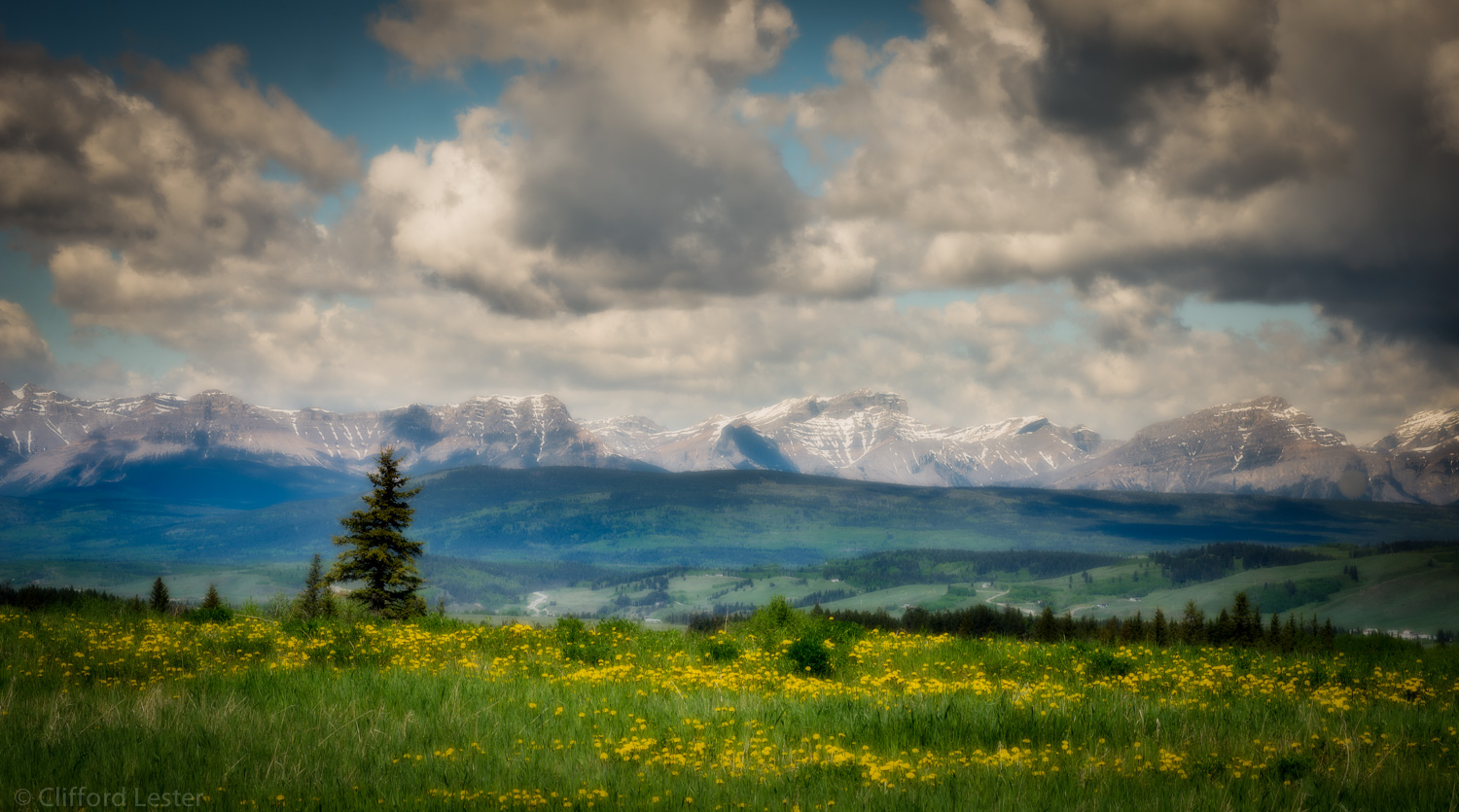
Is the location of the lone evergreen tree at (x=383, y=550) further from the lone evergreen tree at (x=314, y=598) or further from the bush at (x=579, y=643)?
the bush at (x=579, y=643)

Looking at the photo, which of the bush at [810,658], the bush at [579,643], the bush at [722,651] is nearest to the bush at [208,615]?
the bush at [579,643]

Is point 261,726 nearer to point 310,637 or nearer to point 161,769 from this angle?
point 161,769

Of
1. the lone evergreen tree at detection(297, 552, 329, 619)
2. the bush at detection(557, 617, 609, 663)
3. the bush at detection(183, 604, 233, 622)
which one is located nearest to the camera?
the bush at detection(557, 617, 609, 663)

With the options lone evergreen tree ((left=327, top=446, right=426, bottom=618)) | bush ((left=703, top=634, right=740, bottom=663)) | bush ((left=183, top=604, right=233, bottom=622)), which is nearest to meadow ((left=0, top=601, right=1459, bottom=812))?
bush ((left=703, top=634, right=740, bottom=663))

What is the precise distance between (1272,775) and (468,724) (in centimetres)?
890

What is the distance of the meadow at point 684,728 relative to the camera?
274 inches

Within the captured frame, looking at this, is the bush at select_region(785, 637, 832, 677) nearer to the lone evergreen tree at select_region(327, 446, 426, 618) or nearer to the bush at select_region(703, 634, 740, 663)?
the bush at select_region(703, 634, 740, 663)

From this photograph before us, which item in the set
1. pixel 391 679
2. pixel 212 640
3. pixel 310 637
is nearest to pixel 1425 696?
pixel 391 679

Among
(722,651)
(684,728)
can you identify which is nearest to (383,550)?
(722,651)

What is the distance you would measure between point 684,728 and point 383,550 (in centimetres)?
3162

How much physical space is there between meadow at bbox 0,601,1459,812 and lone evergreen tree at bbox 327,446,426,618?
69.4ft

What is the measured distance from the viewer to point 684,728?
891cm

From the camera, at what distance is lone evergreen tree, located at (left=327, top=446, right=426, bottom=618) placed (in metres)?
35.8

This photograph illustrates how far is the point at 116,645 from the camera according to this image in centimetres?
1355
